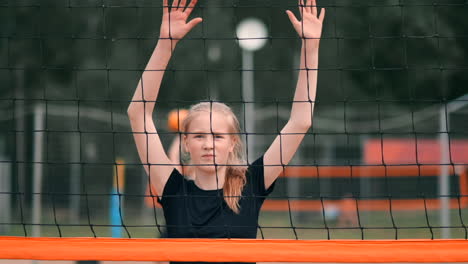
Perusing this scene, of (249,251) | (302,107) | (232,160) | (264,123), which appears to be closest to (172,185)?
(232,160)

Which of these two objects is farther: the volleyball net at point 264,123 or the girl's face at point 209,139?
the volleyball net at point 264,123

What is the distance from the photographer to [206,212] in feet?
9.40

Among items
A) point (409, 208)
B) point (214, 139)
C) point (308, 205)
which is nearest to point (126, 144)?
point (308, 205)

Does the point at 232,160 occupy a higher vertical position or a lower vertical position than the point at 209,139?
lower

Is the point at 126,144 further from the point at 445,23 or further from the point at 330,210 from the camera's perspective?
the point at 445,23

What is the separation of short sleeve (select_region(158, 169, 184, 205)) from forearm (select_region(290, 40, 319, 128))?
1.72 feet

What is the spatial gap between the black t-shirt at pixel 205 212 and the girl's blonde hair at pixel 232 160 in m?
0.03

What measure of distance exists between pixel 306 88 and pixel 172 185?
684mm

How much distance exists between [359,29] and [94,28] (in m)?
6.83

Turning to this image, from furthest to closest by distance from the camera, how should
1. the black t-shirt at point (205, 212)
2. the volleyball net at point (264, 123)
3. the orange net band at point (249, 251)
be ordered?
1. the volleyball net at point (264, 123)
2. the black t-shirt at point (205, 212)
3. the orange net band at point (249, 251)

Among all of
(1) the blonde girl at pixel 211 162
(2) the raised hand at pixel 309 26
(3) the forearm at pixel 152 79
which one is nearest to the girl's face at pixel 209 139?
(1) the blonde girl at pixel 211 162

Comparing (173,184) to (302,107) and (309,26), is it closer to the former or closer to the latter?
(302,107)

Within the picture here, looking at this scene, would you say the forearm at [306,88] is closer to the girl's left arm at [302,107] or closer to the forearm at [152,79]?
the girl's left arm at [302,107]

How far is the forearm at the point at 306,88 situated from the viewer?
286cm
